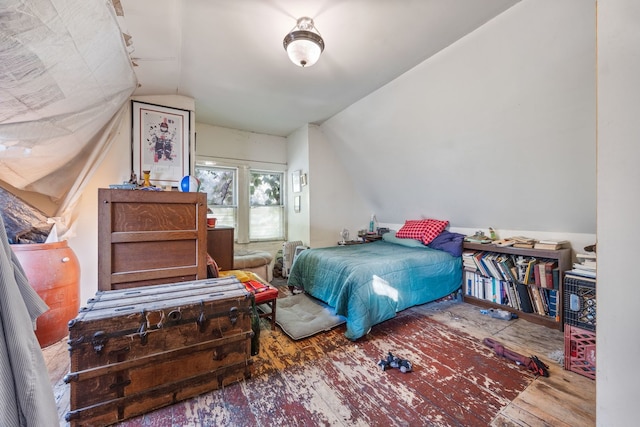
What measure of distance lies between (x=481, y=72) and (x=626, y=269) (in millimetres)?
2052

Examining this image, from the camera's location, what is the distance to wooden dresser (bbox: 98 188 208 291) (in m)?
1.58

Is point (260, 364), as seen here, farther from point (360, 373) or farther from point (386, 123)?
point (386, 123)

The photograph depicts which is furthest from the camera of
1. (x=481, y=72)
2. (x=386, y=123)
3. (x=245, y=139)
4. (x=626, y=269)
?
(x=245, y=139)

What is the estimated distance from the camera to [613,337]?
90 cm

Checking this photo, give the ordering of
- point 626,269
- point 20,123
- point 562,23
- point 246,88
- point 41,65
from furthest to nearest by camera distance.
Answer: point 246,88, point 562,23, point 20,123, point 41,65, point 626,269

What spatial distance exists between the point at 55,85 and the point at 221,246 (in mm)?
1910

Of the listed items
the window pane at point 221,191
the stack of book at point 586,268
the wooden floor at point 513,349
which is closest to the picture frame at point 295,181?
the window pane at point 221,191

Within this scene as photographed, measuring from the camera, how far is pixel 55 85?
4.56 ft

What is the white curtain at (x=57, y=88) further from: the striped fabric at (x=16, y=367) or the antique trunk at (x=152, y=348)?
the antique trunk at (x=152, y=348)

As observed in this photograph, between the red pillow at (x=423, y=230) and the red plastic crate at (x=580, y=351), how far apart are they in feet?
6.05

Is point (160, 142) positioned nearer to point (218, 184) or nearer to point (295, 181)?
point (218, 184)

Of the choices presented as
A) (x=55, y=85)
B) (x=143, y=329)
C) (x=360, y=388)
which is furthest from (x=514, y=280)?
(x=55, y=85)

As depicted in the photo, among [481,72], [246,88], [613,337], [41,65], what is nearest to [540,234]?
[481,72]

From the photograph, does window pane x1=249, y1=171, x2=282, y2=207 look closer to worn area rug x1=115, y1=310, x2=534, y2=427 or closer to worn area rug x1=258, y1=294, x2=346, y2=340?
worn area rug x1=258, y1=294, x2=346, y2=340
